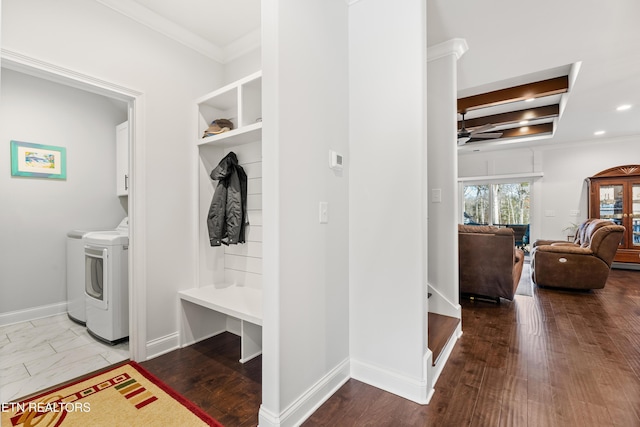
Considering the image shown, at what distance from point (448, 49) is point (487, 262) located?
238 cm

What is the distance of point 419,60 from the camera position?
1848mm

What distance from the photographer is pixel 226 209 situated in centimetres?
264

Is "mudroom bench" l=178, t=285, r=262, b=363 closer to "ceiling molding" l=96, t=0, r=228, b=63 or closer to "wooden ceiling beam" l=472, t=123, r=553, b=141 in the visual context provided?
"ceiling molding" l=96, t=0, r=228, b=63

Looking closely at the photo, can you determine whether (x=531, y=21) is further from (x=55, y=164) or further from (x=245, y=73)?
(x=55, y=164)

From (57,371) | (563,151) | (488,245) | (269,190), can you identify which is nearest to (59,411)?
(57,371)

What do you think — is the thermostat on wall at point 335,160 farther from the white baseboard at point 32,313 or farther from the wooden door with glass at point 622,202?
the wooden door with glass at point 622,202

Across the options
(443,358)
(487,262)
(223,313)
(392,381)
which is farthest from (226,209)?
(487,262)

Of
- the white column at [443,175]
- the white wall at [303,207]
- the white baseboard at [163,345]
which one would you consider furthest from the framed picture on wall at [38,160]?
the white column at [443,175]

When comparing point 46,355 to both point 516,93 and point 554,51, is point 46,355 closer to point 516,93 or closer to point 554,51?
point 554,51

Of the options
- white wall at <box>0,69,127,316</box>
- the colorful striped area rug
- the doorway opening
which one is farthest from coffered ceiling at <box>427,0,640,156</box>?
white wall at <box>0,69,127,316</box>

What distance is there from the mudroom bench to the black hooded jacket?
450 millimetres

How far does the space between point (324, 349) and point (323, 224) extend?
2.58ft

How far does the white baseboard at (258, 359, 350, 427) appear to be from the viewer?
5.18ft

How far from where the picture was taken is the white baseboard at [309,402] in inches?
62.2
